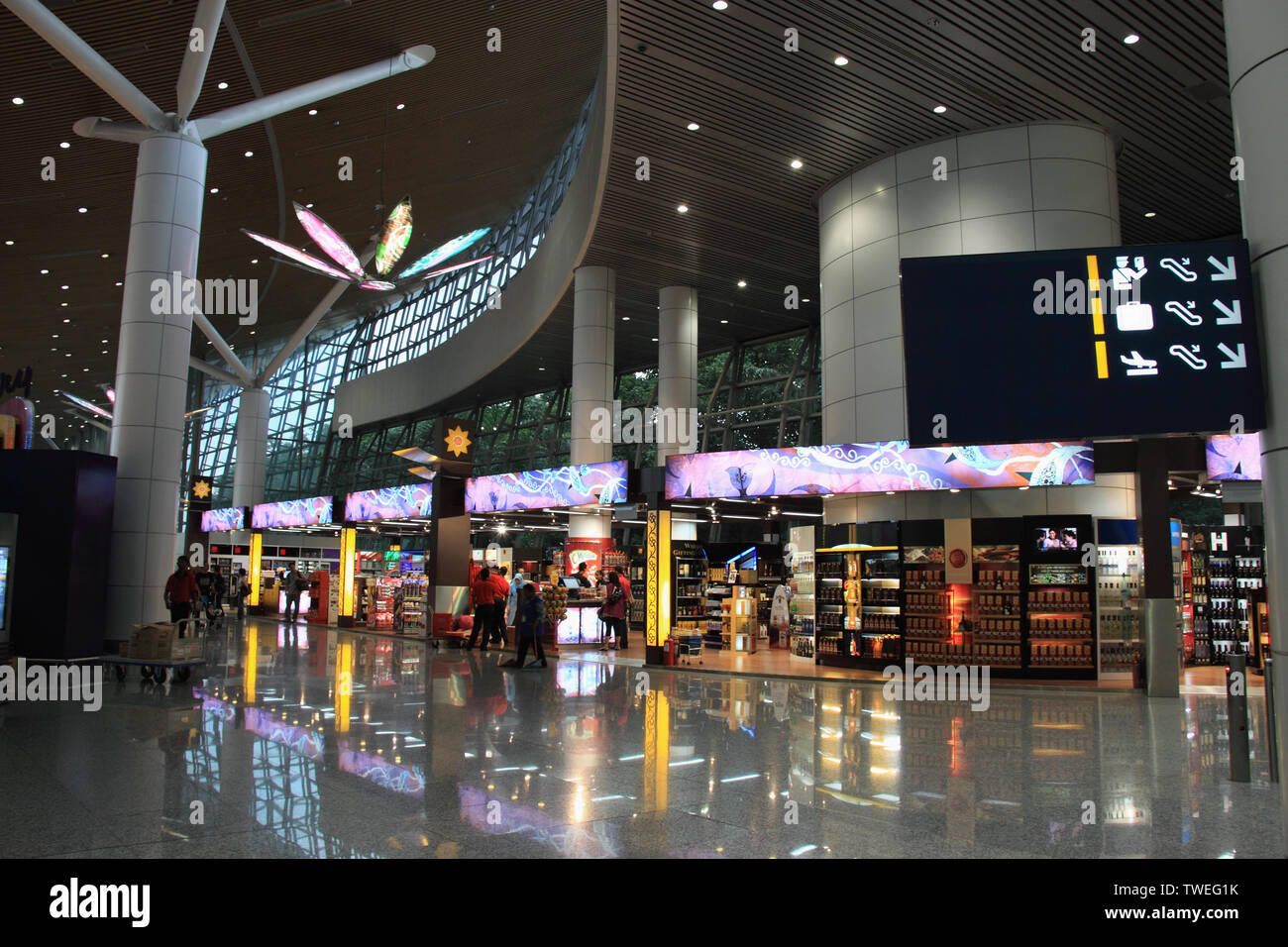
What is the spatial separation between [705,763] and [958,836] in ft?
7.91

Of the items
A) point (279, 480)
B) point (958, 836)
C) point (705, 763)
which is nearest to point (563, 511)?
point (705, 763)

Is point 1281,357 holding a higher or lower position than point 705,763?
higher

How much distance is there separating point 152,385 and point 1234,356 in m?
12.9

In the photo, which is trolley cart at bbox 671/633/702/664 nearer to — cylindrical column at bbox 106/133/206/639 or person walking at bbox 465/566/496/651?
person walking at bbox 465/566/496/651

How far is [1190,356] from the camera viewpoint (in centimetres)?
378

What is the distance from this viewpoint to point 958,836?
4.98 meters

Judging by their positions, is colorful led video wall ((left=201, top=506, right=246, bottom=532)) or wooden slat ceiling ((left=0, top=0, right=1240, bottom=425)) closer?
wooden slat ceiling ((left=0, top=0, right=1240, bottom=425))

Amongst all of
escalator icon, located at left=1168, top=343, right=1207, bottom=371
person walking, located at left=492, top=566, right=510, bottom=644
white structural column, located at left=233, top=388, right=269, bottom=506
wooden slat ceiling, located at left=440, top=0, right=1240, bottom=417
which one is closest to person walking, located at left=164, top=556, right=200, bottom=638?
person walking, located at left=492, top=566, right=510, bottom=644

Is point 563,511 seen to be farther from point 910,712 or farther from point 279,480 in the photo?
point 279,480

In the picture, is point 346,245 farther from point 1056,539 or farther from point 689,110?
point 1056,539

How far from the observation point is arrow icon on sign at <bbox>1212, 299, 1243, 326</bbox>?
11.9 ft

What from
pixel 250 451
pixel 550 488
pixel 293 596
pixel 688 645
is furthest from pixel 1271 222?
pixel 250 451

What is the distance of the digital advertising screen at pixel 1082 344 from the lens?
3678mm

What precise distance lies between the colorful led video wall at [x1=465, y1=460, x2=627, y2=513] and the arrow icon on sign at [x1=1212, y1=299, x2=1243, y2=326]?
12838 mm
